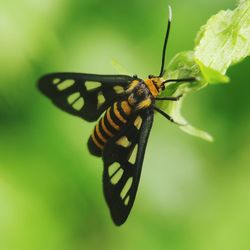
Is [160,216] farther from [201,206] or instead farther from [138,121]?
[138,121]

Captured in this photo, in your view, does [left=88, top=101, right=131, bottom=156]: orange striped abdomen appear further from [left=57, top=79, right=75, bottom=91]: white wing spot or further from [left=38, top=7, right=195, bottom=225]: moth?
[left=57, top=79, right=75, bottom=91]: white wing spot

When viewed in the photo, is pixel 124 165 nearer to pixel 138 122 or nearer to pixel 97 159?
pixel 138 122

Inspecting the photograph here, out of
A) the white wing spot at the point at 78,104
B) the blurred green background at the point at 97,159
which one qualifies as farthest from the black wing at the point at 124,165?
the blurred green background at the point at 97,159

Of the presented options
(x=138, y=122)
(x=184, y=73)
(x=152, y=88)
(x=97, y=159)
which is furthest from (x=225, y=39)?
(x=97, y=159)

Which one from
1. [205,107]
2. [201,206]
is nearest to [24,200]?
[201,206]

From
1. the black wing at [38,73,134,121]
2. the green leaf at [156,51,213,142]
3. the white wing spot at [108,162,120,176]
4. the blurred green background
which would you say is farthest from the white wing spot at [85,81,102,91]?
the blurred green background

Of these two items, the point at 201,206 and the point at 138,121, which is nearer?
the point at 138,121
